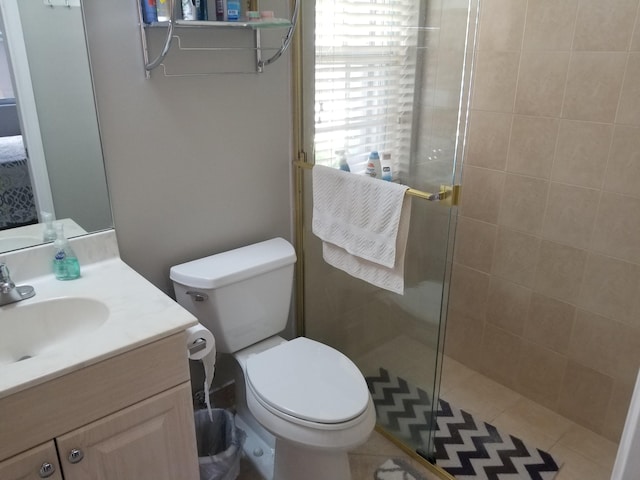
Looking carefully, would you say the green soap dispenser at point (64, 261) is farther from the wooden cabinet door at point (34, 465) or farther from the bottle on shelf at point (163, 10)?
the bottle on shelf at point (163, 10)

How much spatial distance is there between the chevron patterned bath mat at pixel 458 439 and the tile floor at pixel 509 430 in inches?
2.1

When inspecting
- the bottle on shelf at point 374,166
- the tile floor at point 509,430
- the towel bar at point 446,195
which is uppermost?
the bottle on shelf at point 374,166

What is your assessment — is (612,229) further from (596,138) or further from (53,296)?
(53,296)

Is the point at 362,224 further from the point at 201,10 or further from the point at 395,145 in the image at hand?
the point at 201,10

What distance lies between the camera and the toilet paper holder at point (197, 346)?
4.91ft

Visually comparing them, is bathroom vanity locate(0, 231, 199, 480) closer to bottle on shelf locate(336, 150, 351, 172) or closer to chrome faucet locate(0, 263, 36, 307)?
chrome faucet locate(0, 263, 36, 307)

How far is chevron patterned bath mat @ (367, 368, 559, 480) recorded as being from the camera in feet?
6.40

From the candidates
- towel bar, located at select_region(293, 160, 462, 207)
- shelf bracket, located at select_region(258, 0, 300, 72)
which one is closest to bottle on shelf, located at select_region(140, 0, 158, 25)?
shelf bracket, located at select_region(258, 0, 300, 72)

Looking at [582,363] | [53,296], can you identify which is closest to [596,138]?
[582,363]

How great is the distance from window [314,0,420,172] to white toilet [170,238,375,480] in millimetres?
475

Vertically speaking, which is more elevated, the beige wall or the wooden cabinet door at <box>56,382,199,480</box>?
the beige wall

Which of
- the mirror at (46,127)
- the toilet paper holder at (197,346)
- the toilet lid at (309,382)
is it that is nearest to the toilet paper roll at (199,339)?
the toilet paper holder at (197,346)

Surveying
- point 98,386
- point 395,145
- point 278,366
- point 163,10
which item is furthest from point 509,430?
point 163,10

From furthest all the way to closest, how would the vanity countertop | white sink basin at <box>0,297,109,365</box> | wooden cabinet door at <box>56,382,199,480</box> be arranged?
white sink basin at <box>0,297,109,365</box>
wooden cabinet door at <box>56,382,199,480</box>
the vanity countertop
